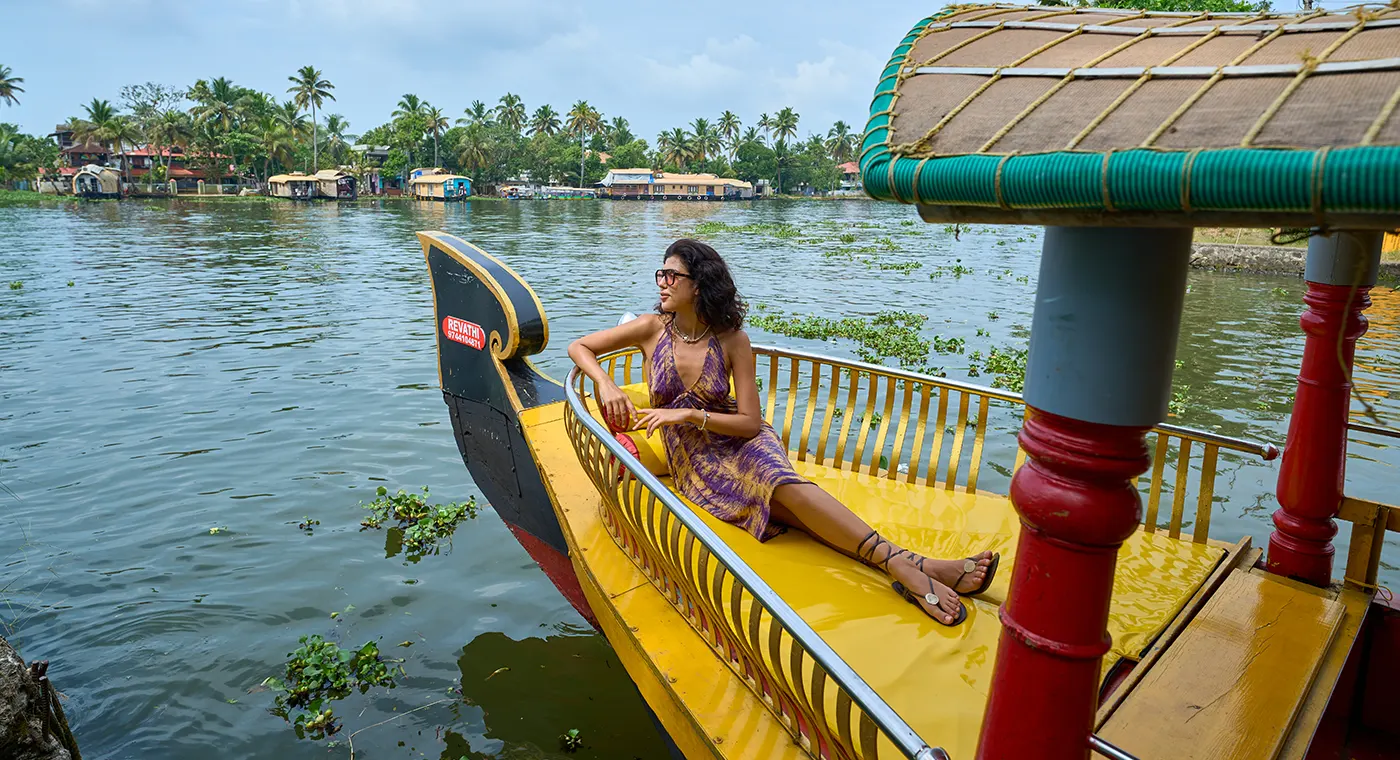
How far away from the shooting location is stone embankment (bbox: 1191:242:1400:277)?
856 inches

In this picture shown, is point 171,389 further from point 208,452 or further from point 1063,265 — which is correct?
point 1063,265

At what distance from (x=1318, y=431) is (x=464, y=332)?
453cm

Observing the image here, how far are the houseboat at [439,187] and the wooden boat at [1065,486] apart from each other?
72.2m

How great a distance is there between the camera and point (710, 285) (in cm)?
388

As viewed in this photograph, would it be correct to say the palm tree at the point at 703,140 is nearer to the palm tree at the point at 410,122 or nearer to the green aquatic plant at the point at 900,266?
the palm tree at the point at 410,122

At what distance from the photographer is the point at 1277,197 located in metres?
1.07

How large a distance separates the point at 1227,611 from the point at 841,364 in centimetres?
221

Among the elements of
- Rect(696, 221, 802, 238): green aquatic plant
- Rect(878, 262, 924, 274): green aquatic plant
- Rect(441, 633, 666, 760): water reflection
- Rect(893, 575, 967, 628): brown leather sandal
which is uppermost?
Rect(696, 221, 802, 238): green aquatic plant

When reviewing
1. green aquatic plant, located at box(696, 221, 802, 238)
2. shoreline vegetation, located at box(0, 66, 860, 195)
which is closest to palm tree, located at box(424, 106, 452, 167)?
shoreline vegetation, located at box(0, 66, 860, 195)

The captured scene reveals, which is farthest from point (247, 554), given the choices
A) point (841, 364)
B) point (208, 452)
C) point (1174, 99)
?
point (1174, 99)

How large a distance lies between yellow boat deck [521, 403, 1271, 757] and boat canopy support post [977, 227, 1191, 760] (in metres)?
1.07

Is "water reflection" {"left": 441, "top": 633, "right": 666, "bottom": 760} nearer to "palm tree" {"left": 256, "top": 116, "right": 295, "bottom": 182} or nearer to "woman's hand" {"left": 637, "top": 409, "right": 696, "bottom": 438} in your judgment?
"woman's hand" {"left": 637, "top": 409, "right": 696, "bottom": 438}

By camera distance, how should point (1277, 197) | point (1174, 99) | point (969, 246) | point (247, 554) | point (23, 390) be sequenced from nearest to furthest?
1. point (1277, 197)
2. point (1174, 99)
3. point (247, 554)
4. point (23, 390)
5. point (969, 246)

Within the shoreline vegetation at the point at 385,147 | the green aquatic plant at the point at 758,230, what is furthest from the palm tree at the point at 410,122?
the green aquatic plant at the point at 758,230
